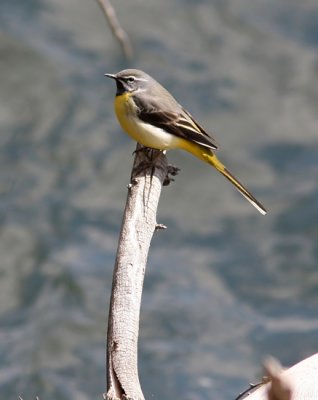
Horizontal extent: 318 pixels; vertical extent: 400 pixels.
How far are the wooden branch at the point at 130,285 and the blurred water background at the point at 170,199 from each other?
19.1 ft

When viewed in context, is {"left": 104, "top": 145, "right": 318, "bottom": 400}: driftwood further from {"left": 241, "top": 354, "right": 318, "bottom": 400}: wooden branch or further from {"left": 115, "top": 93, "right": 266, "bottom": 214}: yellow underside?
{"left": 115, "top": 93, "right": 266, "bottom": 214}: yellow underside

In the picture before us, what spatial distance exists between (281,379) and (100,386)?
29.5 feet

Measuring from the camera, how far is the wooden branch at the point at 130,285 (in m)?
4.21

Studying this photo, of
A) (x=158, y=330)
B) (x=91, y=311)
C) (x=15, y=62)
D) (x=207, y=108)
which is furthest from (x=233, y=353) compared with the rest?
(x=15, y=62)

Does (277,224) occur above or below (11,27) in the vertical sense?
below

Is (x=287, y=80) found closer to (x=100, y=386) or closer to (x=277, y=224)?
(x=277, y=224)

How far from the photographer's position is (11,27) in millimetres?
15602

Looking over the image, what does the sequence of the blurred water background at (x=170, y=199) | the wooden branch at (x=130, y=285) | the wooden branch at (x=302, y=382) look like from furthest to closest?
the blurred water background at (x=170, y=199) < the wooden branch at (x=130, y=285) < the wooden branch at (x=302, y=382)

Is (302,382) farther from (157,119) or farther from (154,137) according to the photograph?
(157,119)

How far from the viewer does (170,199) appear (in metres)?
14.1

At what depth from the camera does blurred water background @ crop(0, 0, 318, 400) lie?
12.1m

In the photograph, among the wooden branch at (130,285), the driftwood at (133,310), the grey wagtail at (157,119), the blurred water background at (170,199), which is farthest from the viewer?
the blurred water background at (170,199)

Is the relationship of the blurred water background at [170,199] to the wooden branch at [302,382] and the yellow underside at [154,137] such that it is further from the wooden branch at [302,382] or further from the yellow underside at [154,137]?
the wooden branch at [302,382]

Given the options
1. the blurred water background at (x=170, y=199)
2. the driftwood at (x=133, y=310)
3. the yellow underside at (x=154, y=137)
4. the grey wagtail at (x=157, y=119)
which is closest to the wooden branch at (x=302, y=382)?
the driftwood at (x=133, y=310)
